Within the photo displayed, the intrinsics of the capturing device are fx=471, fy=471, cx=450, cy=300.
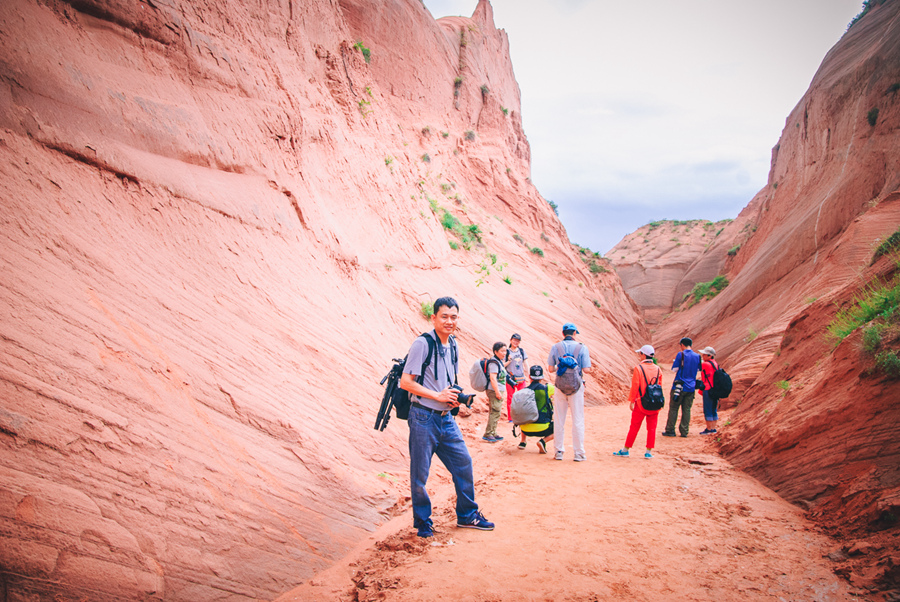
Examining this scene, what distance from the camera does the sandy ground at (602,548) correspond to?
120 inches

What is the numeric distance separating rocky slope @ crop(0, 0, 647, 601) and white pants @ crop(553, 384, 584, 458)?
7.61 ft

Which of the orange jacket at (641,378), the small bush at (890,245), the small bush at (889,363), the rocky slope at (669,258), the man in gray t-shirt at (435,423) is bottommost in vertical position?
the man in gray t-shirt at (435,423)

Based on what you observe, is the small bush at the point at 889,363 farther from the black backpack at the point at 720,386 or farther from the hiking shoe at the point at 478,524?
the black backpack at the point at 720,386

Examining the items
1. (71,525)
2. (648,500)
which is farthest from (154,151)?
(648,500)

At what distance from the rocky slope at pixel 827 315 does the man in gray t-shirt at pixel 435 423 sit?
267 centimetres

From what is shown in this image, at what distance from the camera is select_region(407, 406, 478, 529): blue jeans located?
3785 mm

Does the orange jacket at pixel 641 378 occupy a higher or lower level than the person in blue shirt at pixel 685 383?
lower

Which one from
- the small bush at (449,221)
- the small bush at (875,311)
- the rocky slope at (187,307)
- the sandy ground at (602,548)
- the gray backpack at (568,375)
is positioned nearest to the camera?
the rocky slope at (187,307)

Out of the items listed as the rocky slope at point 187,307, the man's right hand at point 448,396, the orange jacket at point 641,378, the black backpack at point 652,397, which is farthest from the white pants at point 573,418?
the man's right hand at point 448,396

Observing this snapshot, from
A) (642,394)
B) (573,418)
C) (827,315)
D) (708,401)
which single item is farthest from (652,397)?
(827,315)

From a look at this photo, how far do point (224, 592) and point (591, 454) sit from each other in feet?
17.1

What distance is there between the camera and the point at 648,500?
4816mm

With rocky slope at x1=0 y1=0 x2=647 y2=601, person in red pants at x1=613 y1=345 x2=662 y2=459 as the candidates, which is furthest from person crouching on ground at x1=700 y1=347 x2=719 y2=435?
rocky slope at x1=0 y1=0 x2=647 y2=601

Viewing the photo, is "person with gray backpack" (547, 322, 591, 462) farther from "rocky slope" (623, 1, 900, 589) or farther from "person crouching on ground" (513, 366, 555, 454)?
"rocky slope" (623, 1, 900, 589)
